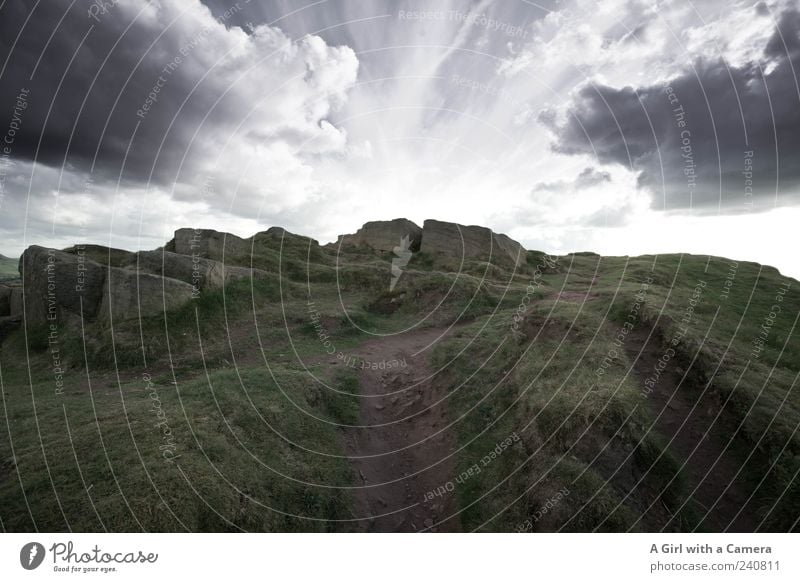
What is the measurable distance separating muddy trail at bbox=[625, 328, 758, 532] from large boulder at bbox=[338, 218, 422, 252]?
32.1 meters

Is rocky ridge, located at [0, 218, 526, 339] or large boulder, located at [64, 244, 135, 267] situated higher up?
large boulder, located at [64, 244, 135, 267]

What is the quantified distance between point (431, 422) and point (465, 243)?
29.3 meters

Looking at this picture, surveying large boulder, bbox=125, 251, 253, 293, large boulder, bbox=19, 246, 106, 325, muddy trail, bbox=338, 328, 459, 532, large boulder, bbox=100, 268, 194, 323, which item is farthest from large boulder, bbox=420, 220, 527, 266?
large boulder, bbox=19, 246, 106, 325

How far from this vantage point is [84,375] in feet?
47.9

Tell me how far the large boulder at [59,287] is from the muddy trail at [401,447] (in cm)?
1300

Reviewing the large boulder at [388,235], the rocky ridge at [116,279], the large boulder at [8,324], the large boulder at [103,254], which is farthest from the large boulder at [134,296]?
the large boulder at [388,235]

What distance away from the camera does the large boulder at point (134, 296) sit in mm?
17297

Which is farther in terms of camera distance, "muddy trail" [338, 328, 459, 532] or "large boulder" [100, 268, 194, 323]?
"large boulder" [100, 268, 194, 323]

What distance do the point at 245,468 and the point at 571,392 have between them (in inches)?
371

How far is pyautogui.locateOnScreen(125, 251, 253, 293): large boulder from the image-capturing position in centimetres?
2078

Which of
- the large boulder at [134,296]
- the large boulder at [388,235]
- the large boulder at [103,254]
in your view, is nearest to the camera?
the large boulder at [134,296]

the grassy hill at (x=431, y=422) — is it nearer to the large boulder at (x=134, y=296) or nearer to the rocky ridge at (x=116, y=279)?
the large boulder at (x=134, y=296)

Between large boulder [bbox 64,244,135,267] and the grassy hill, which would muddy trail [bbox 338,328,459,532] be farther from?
large boulder [bbox 64,244,135,267]
